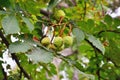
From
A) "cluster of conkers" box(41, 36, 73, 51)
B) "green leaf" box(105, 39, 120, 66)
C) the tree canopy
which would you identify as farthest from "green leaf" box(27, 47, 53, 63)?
"green leaf" box(105, 39, 120, 66)

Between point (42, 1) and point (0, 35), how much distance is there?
354 millimetres

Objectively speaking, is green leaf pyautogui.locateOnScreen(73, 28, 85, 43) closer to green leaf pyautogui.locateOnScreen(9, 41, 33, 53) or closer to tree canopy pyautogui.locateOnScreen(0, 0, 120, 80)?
tree canopy pyautogui.locateOnScreen(0, 0, 120, 80)

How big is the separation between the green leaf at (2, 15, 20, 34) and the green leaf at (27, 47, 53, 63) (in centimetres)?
10

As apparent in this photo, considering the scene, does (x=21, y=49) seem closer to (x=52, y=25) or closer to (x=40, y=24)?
(x=52, y=25)

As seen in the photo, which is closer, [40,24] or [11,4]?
[11,4]

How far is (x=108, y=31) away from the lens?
5.75 ft

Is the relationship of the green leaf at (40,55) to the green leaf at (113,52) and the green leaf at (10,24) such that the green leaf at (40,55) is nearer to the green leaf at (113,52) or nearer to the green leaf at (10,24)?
the green leaf at (10,24)

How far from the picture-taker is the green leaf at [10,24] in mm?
1305

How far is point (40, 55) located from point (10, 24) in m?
0.15

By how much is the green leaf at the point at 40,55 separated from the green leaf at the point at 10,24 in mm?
101

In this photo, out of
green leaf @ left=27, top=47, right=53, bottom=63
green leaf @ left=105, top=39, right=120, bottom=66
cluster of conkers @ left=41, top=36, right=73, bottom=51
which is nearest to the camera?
green leaf @ left=27, top=47, right=53, bottom=63

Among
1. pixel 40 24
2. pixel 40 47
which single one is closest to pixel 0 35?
pixel 40 24

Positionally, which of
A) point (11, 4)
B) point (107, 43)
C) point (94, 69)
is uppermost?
point (11, 4)

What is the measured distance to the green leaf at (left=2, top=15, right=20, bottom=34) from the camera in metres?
1.30
